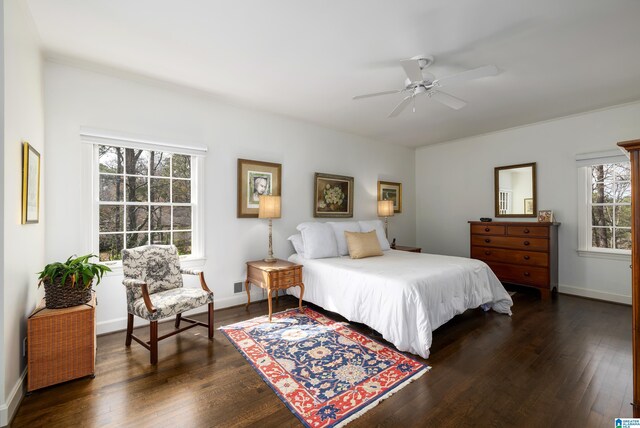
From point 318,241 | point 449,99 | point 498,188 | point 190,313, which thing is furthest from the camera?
point 498,188

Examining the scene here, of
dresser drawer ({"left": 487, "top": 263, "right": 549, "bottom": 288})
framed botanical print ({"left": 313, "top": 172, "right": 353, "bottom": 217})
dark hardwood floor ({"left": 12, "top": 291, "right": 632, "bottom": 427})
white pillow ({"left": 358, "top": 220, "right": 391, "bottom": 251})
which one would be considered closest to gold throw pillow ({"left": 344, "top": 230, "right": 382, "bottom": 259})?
white pillow ({"left": 358, "top": 220, "right": 391, "bottom": 251})

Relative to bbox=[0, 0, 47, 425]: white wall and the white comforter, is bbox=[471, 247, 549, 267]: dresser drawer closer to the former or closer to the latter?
the white comforter

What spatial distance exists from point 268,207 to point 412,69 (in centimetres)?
226

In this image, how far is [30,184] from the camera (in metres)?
2.16

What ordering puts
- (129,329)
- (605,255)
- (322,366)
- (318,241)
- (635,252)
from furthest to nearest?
(605,255), (318,241), (129,329), (322,366), (635,252)

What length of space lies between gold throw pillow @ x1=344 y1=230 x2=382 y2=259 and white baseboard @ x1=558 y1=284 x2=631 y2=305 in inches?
116

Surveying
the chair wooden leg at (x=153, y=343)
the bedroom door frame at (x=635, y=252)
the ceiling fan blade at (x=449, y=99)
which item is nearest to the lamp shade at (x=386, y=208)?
the ceiling fan blade at (x=449, y=99)

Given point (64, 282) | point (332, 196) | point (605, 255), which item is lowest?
point (605, 255)

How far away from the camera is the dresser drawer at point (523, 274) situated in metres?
4.15

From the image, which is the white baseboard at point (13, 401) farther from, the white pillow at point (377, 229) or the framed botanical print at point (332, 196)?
the white pillow at point (377, 229)

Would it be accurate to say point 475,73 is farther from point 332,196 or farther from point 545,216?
point 545,216

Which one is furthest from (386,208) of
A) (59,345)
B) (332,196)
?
(59,345)

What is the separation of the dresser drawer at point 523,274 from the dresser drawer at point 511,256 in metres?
0.07

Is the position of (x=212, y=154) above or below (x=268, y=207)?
above
